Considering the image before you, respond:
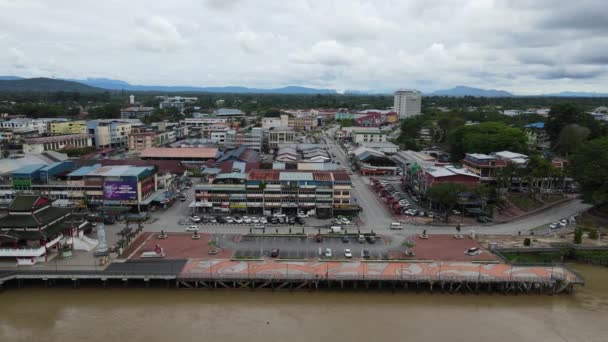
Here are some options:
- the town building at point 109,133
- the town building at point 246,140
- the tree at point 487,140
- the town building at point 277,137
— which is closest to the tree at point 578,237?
the tree at point 487,140

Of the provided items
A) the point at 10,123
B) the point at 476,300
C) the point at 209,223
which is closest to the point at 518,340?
the point at 476,300

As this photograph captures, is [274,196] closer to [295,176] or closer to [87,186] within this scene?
[295,176]

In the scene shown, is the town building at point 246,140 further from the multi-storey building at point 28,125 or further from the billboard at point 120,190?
the billboard at point 120,190

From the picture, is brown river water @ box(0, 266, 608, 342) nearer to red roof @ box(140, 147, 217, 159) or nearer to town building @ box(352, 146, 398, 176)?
town building @ box(352, 146, 398, 176)

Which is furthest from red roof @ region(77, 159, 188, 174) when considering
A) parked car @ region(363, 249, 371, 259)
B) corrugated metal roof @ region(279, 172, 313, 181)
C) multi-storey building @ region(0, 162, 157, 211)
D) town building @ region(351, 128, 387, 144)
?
town building @ region(351, 128, 387, 144)

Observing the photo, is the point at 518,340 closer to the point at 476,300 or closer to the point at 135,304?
the point at 476,300

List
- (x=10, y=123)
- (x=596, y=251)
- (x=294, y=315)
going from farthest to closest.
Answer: (x=10, y=123), (x=596, y=251), (x=294, y=315)
